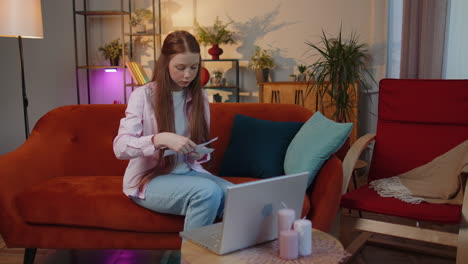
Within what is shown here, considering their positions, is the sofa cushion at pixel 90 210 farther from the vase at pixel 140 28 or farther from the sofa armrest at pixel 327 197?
the vase at pixel 140 28

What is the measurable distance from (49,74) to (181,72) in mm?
3067

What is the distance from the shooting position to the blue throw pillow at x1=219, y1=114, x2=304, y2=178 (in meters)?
2.26

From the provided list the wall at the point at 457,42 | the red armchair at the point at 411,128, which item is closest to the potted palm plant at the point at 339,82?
the wall at the point at 457,42

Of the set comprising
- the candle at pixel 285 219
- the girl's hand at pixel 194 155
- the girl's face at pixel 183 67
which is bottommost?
the candle at pixel 285 219

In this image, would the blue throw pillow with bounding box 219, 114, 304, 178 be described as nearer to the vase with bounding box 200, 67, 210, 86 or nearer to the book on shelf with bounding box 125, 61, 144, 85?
the vase with bounding box 200, 67, 210, 86

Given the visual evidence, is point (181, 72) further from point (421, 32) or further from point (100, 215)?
point (421, 32)

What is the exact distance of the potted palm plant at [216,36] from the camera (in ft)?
16.2

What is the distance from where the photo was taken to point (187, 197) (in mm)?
1774

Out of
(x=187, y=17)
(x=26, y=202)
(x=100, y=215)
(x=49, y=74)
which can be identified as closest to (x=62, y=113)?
(x=26, y=202)

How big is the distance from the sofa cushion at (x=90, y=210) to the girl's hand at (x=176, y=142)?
17.2 inches

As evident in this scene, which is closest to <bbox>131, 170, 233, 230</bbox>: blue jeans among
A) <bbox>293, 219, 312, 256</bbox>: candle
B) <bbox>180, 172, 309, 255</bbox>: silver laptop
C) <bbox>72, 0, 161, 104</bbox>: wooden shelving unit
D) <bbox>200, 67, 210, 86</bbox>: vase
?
<bbox>180, 172, 309, 255</bbox>: silver laptop

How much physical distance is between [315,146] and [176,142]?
72cm

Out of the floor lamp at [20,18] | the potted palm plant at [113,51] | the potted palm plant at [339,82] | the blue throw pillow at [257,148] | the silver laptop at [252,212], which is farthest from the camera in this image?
the potted palm plant at [113,51]

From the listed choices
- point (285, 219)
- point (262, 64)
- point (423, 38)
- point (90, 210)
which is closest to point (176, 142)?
point (285, 219)
